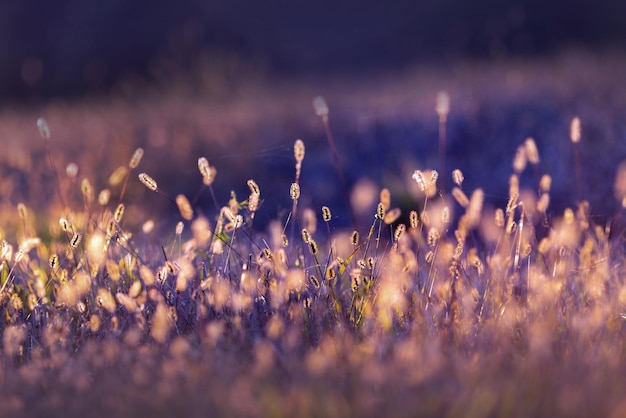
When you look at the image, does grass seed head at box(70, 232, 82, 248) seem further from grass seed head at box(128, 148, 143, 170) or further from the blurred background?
the blurred background

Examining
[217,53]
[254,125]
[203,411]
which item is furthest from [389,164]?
[217,53]

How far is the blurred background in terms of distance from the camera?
729 centimetres

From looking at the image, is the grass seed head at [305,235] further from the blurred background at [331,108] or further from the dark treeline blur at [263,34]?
the dark treeline blur at [263,34]

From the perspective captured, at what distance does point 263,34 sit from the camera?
68.6 ft

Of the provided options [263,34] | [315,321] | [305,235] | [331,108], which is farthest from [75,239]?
[263,34]

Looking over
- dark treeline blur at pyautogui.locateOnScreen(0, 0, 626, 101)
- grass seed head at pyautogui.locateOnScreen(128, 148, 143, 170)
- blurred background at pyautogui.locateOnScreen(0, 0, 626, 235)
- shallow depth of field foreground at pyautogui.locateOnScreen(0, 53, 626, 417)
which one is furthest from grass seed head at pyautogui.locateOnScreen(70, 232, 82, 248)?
dark treeline blur at pyautogui.locateOnScreen(0, 0, 626, 101)

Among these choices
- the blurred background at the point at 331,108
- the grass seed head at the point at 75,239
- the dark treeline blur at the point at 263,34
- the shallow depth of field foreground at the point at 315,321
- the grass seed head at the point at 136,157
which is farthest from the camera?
the dark treeline blur at the point at 263,34

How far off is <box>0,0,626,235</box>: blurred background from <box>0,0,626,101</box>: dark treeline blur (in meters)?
0.07

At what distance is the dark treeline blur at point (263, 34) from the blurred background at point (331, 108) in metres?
0.07

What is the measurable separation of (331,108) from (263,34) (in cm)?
1209

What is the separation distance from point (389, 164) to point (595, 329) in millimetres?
5171

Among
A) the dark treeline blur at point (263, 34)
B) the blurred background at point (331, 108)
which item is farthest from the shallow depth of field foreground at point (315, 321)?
the dark treeline blur at point (263, 34)

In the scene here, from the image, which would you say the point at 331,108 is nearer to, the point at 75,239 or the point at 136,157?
the point at 136,157

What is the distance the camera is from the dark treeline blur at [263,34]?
696 inches
